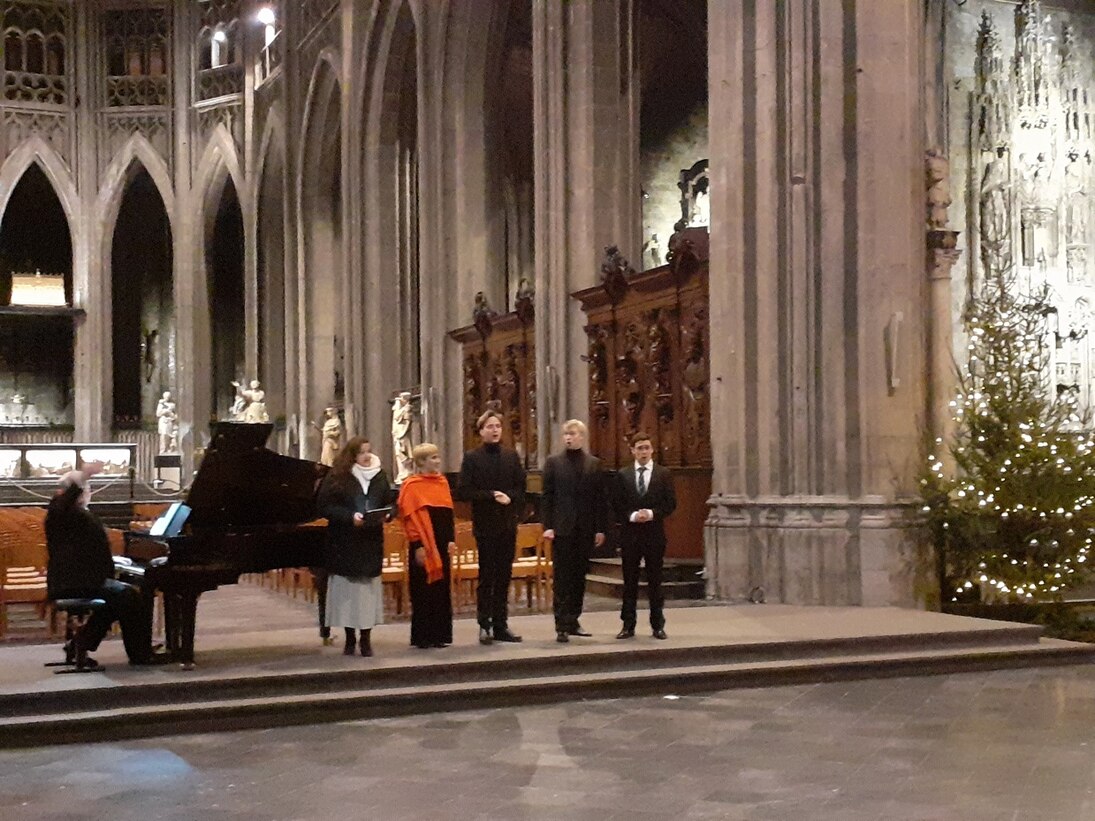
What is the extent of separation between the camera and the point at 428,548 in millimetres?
8898

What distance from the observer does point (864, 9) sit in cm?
1177

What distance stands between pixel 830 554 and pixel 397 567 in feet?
12.1

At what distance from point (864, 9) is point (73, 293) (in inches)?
1054

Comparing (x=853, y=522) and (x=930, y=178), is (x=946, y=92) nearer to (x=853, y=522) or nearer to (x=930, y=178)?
(x=930, y=178)

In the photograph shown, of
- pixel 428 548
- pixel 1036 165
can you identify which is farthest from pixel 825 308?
pixel 1036 165

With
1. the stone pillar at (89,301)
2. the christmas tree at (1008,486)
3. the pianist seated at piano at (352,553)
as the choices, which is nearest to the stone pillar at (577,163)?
the christmas tree at (1008,486)

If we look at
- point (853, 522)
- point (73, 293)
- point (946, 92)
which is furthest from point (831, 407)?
point (73, 293)

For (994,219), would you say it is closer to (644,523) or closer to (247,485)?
(644,523)

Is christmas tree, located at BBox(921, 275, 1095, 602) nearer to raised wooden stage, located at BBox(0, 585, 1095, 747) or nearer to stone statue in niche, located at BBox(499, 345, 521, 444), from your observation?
raised wooden stage, located at BBox(0, 585, 1095, 747)

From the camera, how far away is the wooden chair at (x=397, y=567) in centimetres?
1148

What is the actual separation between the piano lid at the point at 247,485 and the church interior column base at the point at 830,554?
4.70m

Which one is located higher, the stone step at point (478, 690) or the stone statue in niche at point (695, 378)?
the stone statue in niche at point (695, 378)

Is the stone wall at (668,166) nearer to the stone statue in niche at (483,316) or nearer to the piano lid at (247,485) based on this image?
the stone statue in niche at (483,316)

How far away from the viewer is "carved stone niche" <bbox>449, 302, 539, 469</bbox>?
19234mm
